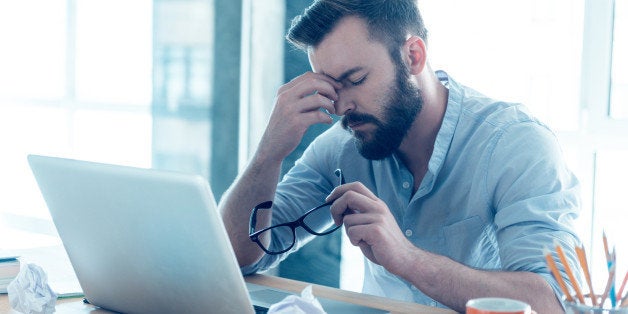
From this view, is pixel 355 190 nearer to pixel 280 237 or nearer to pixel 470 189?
pixel 470 189

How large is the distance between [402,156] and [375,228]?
439 millimetres

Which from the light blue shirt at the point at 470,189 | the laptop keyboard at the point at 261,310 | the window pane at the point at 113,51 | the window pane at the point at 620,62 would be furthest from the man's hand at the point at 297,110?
the window pane at the point at 113,51

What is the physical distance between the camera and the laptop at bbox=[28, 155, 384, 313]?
919mm

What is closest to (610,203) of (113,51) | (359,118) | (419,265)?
(359,118)

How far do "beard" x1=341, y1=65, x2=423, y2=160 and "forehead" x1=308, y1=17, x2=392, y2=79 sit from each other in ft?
0.19

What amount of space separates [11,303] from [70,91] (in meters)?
2.96

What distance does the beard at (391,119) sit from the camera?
1.57 metres

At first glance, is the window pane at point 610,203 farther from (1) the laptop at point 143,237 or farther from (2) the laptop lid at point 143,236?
(2) the laptop lid at point 143,236

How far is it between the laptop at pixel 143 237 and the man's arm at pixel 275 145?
46 cm

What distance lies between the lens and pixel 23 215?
167 inches

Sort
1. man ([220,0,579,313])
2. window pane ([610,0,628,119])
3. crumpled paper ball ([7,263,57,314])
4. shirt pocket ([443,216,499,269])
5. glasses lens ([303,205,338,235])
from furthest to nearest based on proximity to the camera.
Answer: window pane ([610,0,628,119]) < glasses lens ([303,205,338,235]) < shirt pocket ([443,216,499,269]) < man ([220,0,579,313]) < crumpled paper ball ([7,263,57,314])

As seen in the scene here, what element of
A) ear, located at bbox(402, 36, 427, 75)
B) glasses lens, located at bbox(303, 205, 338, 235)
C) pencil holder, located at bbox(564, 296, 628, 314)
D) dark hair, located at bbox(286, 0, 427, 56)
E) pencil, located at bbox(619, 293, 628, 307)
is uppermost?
dark hair, located at bbox(286, 0, 427, 56)

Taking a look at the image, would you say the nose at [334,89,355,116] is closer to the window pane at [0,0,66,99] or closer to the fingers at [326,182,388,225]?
the fingers at [326,182,388,225]

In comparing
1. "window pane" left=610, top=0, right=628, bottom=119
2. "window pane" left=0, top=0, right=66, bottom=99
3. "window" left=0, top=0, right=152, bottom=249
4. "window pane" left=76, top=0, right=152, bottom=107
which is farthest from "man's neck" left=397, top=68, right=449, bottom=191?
"window pane" left=0, top=0, right=66, bottom=99
